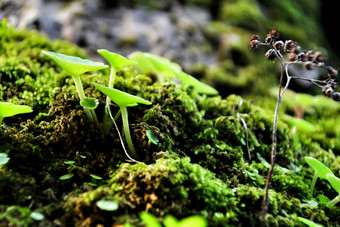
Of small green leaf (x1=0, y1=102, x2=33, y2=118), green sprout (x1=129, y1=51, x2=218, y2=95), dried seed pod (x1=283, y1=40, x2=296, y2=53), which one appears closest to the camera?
small green leaf (x1=0, y1=102, x2=33, y2=118)

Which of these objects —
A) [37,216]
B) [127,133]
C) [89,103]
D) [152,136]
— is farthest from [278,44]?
[37,216]

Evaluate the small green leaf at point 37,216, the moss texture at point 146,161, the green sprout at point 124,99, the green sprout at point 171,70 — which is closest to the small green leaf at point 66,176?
the moss texture at point 146,161

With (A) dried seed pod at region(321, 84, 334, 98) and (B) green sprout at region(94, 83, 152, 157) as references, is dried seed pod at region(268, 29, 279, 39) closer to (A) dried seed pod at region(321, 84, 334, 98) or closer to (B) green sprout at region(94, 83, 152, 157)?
(A) dried seed pod at region(321, 84, 334, 98)

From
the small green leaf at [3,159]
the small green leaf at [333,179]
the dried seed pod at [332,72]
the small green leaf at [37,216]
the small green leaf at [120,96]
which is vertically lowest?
the small green leaf at [37,216]

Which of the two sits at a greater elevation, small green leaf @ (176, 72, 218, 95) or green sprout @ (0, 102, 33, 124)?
small green leaf @ (176, 72, 218, 95)

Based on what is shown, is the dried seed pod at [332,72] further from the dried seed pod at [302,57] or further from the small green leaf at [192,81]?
the small green leaf at [192,81]

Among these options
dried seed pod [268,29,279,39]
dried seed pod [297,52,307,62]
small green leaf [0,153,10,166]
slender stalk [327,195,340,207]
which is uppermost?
dried seed pod [268,29,279,39]

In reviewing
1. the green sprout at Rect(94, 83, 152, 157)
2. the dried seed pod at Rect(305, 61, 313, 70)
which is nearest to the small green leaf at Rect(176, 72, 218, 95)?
the green sprout at Rect(94, 83, 152, 157)

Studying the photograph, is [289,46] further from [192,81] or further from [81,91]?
[81,91]
